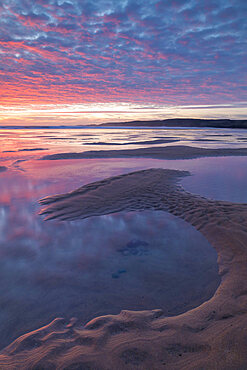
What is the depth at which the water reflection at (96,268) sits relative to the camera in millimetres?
3094

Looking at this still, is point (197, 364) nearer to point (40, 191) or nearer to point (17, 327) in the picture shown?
point (17, 327)

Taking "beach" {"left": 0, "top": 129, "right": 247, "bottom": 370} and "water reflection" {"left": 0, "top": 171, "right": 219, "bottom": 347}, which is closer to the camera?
"beach" {"left": 0, "top": 129, "right": 247, "bottom": 370}

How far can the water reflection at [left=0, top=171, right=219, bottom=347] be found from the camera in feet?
10.2

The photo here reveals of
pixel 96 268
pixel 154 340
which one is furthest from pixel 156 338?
pixel 96 268

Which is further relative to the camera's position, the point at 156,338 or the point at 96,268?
the point at 96,268

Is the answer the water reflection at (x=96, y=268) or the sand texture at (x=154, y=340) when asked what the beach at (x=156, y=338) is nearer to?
the sand texture at (x=154, y=340)

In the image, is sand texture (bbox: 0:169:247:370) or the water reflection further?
the water reflection

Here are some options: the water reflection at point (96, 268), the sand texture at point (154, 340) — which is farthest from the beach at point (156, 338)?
the water reflection at point (96, 268)

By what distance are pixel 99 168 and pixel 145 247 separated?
333 inches

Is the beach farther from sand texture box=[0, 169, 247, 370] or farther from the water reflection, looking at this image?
the water reflection

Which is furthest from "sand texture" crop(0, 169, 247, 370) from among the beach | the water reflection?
the water reflection

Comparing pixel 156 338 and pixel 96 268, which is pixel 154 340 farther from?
pixel 96 268

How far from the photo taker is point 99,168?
41.2 feet

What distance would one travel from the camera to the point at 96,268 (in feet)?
12.9
